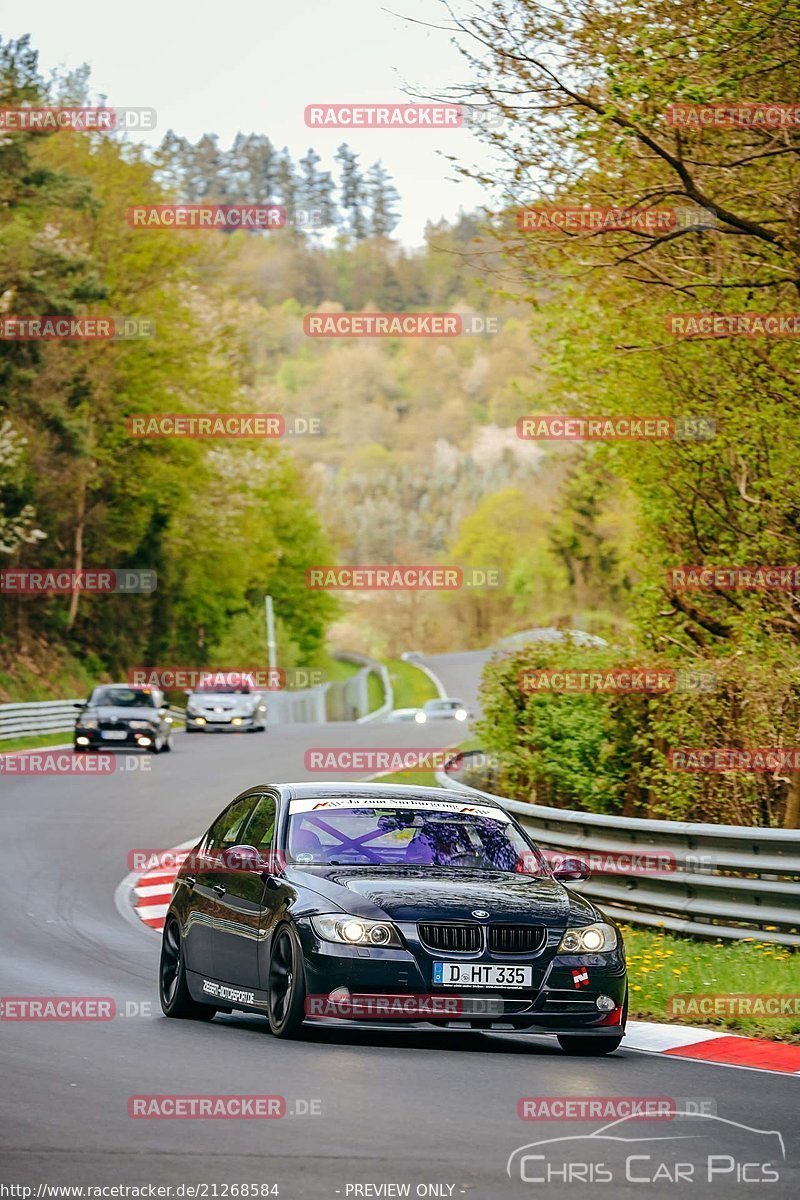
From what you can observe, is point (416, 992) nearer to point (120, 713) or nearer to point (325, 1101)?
point (325, 1101)

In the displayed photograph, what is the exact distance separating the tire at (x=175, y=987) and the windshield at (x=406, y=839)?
1334 millimetres

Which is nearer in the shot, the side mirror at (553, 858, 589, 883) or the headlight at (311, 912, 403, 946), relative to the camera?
the headlight at (311, 912, 403, 946)

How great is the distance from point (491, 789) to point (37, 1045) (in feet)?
32.0

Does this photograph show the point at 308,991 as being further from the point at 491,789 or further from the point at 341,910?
the point at 491,789

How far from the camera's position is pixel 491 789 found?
1900cm

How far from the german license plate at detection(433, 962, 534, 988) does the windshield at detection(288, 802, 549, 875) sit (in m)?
0.97

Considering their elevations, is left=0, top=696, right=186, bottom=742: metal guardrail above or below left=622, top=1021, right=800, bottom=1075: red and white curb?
below

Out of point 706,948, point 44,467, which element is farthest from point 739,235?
point 44,467

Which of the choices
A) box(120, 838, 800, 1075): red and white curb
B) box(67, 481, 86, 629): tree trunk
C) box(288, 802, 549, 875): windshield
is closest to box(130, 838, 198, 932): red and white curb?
box(288, 802, 549, 875): windshield

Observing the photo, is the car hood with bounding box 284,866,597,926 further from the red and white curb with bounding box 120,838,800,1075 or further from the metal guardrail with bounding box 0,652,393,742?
the metal guardrail with bounding box 0,652,393,742

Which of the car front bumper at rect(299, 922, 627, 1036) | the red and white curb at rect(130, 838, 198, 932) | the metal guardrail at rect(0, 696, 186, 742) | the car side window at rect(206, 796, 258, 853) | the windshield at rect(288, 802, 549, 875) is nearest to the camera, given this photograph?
the car front bumper at rect(299, 922, 627, 1036)

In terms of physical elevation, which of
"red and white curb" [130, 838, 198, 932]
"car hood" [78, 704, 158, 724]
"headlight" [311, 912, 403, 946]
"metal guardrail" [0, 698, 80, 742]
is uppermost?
"headlight" [311, 912, 403, 946]

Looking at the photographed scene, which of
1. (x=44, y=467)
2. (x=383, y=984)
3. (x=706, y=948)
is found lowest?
(x=706, y=948)

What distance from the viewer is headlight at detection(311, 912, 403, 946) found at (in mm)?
9383
